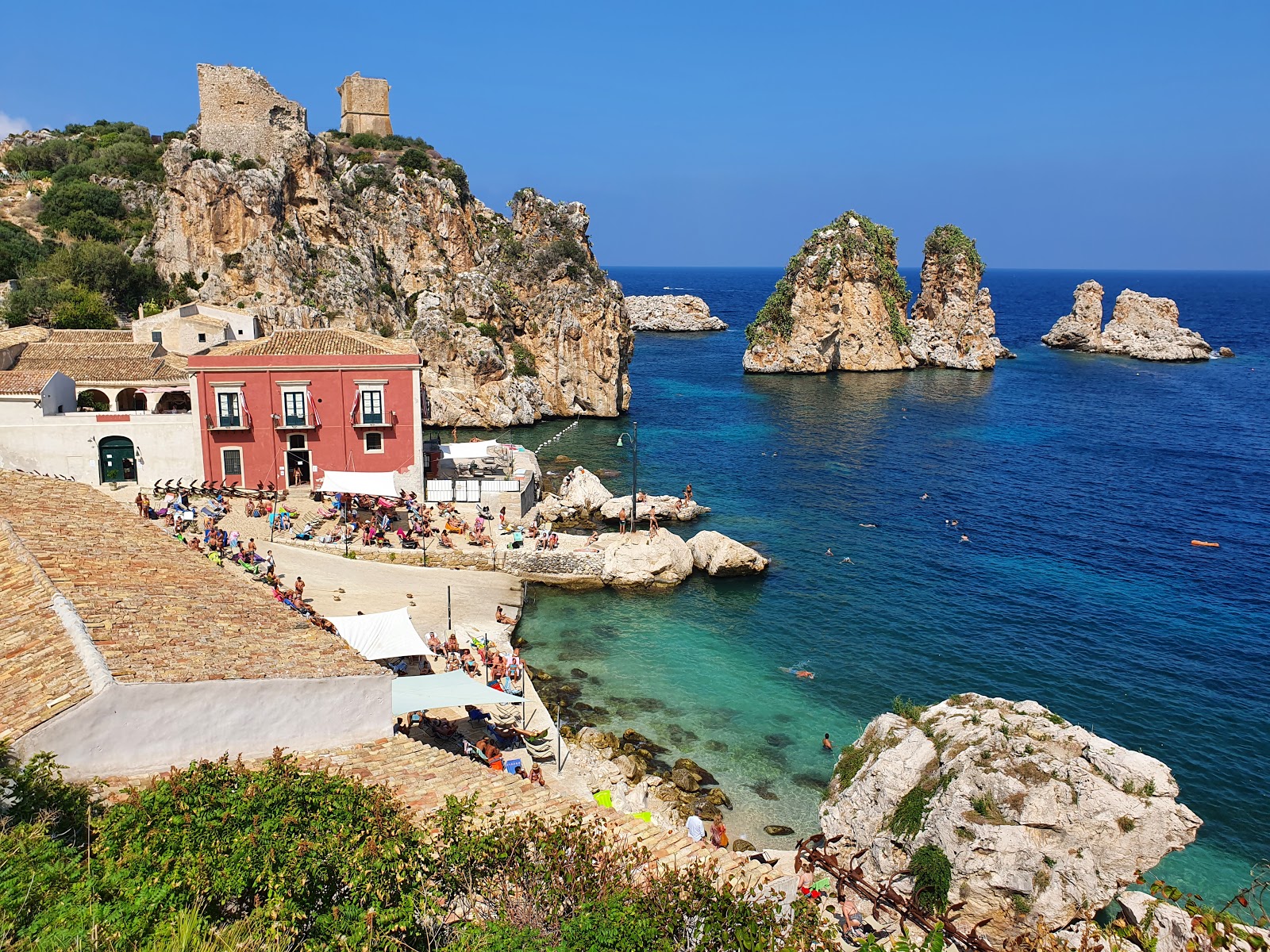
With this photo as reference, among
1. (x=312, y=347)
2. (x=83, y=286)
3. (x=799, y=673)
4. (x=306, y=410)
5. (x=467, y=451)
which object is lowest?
(x=799, y=673)

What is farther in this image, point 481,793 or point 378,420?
point 378,420

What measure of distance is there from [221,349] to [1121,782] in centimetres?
3403

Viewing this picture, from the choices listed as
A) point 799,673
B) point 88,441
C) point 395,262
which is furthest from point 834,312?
point 88,441

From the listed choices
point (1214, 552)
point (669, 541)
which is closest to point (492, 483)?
point (669, 541)

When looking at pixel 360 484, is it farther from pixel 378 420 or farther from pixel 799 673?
pixel 799 673

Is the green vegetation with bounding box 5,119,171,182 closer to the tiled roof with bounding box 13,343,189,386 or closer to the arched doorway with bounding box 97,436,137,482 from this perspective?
the tiled roof with bounding box 13,343,189,386

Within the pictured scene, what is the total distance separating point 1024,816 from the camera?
41.5 ft

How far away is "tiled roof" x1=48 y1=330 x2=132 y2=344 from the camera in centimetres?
3856

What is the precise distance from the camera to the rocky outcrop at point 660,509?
36.6 m

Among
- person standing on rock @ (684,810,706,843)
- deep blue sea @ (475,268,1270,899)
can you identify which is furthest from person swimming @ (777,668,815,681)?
person standing on rock @ (684,810,706,843)

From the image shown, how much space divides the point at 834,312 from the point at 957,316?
17210 mm

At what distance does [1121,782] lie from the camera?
42.7ft

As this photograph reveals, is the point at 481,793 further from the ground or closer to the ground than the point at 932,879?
further from the ground

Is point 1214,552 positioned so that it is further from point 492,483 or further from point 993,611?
point 492,483
